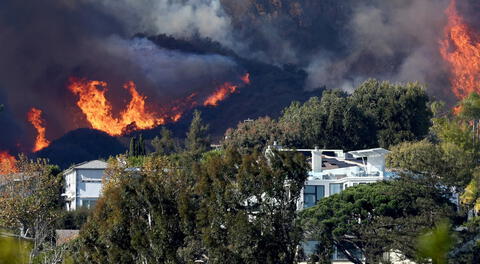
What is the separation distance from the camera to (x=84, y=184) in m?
112

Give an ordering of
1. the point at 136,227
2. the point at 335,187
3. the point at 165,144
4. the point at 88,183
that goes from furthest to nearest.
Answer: the point at 165,144 < the point at 88,183 < the point at 335,187 < the point at 136,227

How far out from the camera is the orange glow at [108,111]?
13438 centimetres

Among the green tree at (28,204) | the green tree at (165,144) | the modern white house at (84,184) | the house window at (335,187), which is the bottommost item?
the green tree at (28,204)

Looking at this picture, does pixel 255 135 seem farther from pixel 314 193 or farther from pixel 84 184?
pixel 314 193

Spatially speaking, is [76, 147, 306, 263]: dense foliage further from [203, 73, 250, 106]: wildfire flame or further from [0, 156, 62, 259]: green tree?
[203, 73, 250, 106]: wildfire flame

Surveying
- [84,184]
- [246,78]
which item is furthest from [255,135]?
[246,78]

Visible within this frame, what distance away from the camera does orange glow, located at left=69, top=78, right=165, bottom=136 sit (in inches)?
5290

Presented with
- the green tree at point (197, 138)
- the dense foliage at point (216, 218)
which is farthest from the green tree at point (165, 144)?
the dense foliage at point (216, 218)

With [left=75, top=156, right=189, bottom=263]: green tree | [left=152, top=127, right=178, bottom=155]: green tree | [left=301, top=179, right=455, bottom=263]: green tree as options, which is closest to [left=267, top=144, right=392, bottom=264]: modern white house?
[left=301, top=179, right=455, bottom=263]: green tree

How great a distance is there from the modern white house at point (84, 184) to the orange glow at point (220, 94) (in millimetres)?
34908

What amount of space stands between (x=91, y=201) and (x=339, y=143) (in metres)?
30.9

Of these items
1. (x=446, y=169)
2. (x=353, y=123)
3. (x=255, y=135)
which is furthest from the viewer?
(x=353, y=123)

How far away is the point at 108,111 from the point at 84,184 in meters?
25.5

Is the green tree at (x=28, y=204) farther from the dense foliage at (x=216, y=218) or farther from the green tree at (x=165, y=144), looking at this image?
the green tree at (x=165, y=144)
